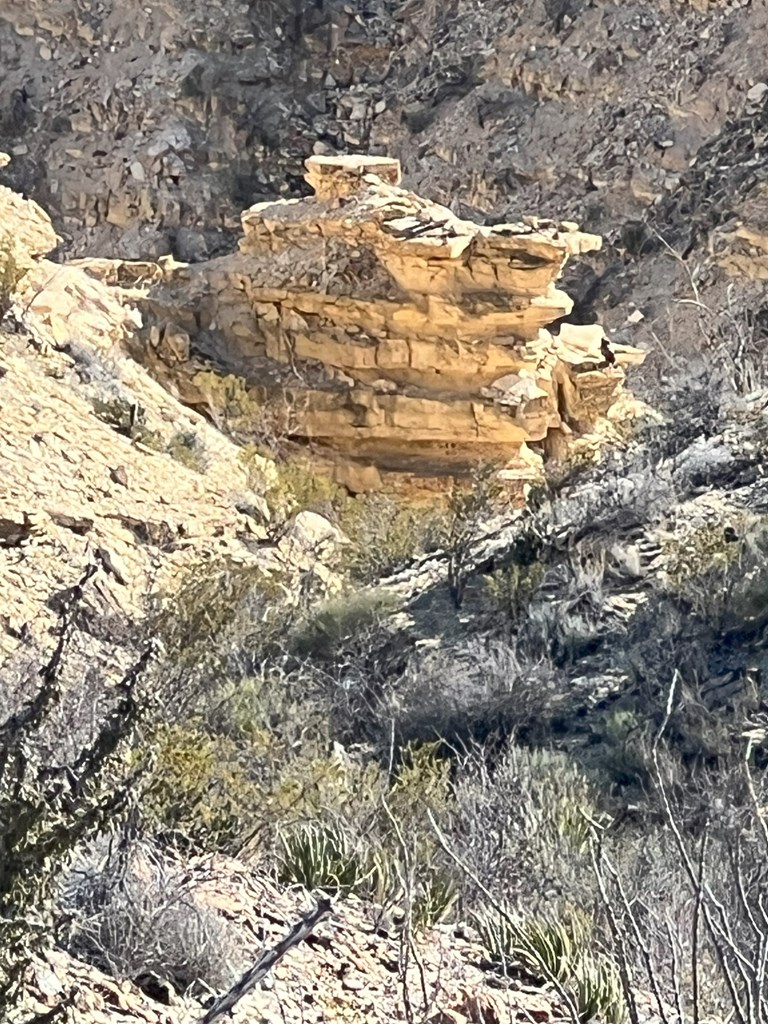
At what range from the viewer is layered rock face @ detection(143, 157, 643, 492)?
16531mm

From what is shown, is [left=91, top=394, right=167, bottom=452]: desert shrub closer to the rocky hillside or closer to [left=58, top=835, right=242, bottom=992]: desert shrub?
the rocky hillside

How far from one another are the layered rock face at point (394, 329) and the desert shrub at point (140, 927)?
459 inches

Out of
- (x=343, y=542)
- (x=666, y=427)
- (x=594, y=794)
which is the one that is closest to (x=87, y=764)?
(x=594, y=794)

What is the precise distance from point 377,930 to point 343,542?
27.7 feet

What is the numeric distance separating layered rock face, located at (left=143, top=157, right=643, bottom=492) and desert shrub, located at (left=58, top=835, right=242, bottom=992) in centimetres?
1165

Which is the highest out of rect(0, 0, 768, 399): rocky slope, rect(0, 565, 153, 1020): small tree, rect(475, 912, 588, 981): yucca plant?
rect(0, 565, 153, 1020): small tree

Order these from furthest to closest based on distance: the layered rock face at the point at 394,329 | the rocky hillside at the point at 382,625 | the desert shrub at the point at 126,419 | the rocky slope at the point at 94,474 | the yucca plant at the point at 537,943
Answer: the layered rock face at the point at 394,329 → the desert shrub at the point at 126,419 → the rocky slope at the point at 94,474 → the yucca plant at the point at 537,943 → the rocky hillside at the point at 382,625

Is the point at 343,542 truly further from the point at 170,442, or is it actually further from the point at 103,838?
the point at 103,838

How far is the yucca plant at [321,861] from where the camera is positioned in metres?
5.39

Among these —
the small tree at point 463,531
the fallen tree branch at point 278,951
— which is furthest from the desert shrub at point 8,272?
the fallen tree branch at point 278,951

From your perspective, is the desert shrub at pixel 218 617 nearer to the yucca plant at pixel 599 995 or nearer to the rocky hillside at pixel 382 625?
the rocky hillside at pixel 382 625

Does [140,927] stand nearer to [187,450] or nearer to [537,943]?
[537,943]

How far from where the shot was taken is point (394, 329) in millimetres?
16922

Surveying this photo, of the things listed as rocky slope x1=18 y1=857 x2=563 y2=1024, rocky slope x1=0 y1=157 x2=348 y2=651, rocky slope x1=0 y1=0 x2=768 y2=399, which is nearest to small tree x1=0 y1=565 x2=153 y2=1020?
rocky slope x1=18 y1=857 x2=563 y2=1024
